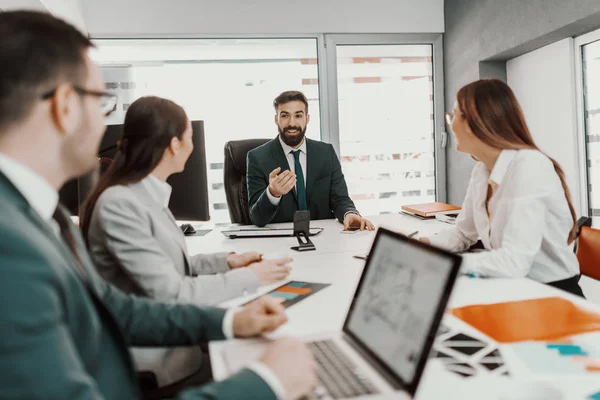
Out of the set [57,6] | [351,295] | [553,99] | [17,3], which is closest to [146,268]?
[351,295]

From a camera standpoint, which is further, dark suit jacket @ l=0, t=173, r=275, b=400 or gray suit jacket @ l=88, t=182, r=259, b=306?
gray suit jacket @ l=88, t=182, r=259, b=306

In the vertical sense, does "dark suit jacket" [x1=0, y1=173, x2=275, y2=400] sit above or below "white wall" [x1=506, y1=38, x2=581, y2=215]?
below

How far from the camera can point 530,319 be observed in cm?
107

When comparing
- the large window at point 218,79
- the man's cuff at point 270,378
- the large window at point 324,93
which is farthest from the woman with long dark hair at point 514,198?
the large window at point 218,79

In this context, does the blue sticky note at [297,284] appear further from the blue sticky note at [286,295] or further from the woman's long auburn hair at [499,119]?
the woman's long auburn hair at [499,119]

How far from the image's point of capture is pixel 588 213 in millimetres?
3000

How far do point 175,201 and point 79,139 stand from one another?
152 centimetres

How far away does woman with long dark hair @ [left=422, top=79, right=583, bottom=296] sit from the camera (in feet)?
4.80

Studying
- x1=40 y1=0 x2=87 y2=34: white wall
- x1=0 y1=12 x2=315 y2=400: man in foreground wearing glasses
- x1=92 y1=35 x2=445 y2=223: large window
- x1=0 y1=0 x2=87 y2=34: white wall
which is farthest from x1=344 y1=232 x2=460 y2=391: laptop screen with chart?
x1=92 y1=35 x2=445 y2=223: large window

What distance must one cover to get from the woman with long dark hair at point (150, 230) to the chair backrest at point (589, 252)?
1.06 m

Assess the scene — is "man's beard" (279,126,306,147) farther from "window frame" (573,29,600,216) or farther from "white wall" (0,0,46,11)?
"window frame" (573,29,600,216)

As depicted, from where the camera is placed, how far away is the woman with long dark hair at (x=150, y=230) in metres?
1.25

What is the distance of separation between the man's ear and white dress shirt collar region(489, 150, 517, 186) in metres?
1.38

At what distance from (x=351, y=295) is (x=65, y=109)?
0.89 m
